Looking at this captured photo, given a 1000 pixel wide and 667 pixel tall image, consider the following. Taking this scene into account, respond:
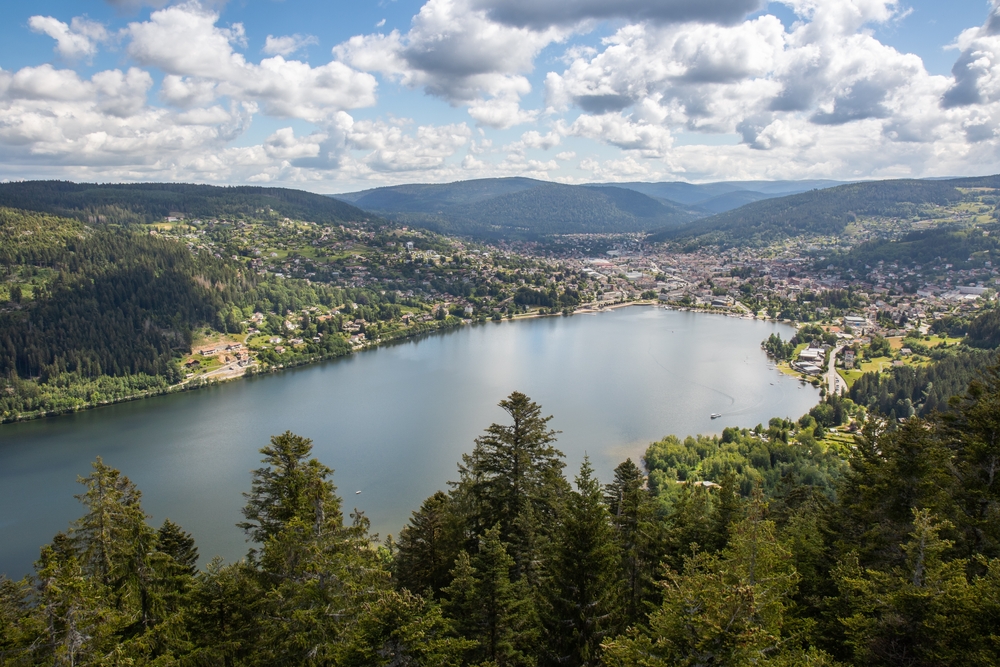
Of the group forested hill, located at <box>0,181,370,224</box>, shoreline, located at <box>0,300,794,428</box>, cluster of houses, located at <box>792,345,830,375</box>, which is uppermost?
forested hill, located at <box>0,181,370,224</box>

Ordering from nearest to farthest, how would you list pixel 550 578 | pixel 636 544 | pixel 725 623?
pixel 725 623 < pixel 550 578 < pixel 636 544

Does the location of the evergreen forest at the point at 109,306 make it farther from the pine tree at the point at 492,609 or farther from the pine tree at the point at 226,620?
the pine tree at the point at 492,609

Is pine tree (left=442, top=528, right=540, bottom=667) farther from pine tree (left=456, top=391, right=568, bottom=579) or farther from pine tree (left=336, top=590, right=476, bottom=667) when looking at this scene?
pine tree (left=456, top=391, right=568, bottom=579)

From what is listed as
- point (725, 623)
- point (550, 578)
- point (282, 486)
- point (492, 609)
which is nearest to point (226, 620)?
point (282, 486)

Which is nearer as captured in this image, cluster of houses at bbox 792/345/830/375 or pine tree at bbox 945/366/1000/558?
pine tree at bbox 945/366/1000/558

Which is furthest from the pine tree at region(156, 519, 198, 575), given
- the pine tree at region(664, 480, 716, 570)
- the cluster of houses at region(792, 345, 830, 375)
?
the cluster of houses at region(792, 345, 830, 375)

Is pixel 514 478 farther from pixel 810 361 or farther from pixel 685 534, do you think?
pixel 810 361

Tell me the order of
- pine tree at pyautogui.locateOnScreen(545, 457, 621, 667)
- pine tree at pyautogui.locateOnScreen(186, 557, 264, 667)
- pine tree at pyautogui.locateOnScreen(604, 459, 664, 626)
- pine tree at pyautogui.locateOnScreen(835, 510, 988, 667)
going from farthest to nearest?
pine tree at pyautogui.locateOnScreen(604, 459, 664, 626)
pine tree at pyautogui.locateOnScreen(186, 557, 264, 667)
pine tree at pyautogui.locateOnScreen(545, 457, 621, 667)
pine tree at pyautogui.locateOnScreen(835, 510, 988, 667)

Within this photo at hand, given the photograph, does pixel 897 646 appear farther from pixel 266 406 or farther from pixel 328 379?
pixel 328 379
